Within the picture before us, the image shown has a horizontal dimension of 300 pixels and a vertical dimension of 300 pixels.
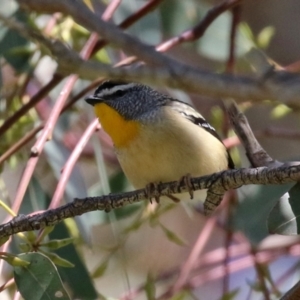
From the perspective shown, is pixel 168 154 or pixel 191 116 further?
pixel 191 116

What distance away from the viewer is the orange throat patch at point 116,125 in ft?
6.21

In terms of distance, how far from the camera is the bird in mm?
1806

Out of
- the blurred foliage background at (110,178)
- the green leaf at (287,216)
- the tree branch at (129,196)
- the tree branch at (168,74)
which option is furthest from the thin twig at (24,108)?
the tree branch at (168,74)

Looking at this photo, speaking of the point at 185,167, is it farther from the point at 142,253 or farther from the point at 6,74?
the point at 142,253

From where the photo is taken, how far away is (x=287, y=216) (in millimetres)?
1431

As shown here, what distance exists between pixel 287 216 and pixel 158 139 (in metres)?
0.51

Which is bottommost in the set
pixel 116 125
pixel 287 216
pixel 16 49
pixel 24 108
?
pixel 287 216

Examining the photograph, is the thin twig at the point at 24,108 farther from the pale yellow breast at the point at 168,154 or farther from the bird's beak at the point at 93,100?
the pale yellow breast at the point at 168,154

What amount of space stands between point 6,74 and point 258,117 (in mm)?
1521

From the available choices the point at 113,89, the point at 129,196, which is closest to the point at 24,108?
the point at 113,89

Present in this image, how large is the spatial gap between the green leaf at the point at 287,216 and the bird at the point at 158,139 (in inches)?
12.9

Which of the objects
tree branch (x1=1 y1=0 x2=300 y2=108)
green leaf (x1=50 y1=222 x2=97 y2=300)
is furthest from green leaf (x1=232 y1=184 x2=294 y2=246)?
tree branch (x1=1 y1=0 x2=300 y2=108)

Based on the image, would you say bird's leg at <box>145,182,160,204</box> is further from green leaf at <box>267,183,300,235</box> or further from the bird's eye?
the bird's eye

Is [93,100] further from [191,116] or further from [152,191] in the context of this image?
[152,191]
